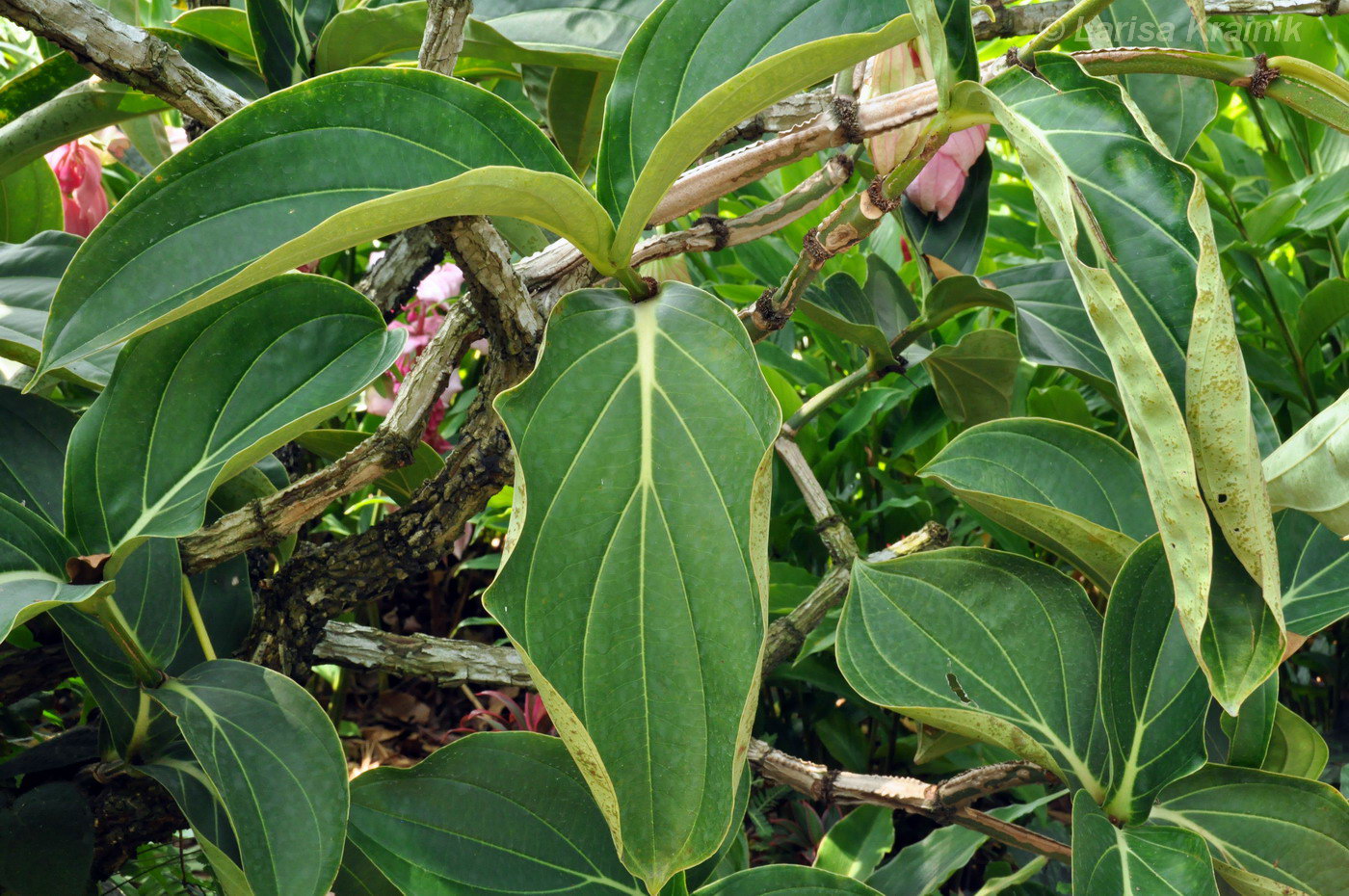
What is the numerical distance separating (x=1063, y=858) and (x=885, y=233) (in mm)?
865

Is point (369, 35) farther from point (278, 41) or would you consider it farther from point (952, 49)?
point (952, 49)

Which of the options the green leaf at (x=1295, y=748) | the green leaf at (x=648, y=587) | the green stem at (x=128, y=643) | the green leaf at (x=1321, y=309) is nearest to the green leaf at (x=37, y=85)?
the green stem at (x=128, y=643)

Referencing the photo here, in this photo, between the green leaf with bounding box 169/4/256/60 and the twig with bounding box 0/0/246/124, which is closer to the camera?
the twig with bounding box 0/0/246/124

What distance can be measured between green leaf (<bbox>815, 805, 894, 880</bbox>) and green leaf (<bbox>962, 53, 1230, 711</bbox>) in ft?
1.51

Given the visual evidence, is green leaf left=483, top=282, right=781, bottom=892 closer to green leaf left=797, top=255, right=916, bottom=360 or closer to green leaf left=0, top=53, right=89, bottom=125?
green leaf left=797, top=255, right=916, bottom=360

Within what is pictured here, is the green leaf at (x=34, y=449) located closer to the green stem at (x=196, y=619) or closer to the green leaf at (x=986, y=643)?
the green stem at (x=196, y=619)

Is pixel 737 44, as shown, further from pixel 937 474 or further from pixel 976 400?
pixel 976 400

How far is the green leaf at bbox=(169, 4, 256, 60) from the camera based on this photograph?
786mm

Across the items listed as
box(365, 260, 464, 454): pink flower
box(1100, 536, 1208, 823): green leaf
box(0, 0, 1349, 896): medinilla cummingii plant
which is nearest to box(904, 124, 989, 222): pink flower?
box(0, 0, 1349, 896): medinilla cummingii plant

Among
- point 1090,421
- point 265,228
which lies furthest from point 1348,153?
point 265,228

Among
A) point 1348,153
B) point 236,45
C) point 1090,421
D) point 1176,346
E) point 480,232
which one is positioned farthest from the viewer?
point 1348,153

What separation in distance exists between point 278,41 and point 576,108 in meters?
0.24

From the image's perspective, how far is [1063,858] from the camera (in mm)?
682

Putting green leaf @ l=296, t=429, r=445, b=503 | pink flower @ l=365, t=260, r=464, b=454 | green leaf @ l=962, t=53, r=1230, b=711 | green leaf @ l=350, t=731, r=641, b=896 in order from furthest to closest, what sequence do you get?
1. pink flower @ l=365, t=260, r=464, b=454
2. green leaf @ l=296, t=429, r=445, b=503
3. green leaf @ l=350, t=731, r=641, b=896
4. green leaf @ l=962, t=53, r=1230, b=711
